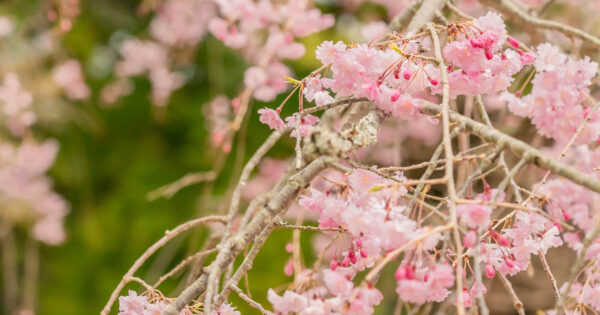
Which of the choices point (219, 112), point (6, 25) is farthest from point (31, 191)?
point (219, 112)

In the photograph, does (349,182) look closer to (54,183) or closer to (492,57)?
(492,57)

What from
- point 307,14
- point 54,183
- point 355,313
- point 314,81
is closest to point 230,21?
point 307,14

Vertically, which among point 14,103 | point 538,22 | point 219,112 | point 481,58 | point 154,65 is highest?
point 154,65

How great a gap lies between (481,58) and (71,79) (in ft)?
9.68

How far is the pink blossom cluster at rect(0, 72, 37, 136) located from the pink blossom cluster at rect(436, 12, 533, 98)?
2692mm

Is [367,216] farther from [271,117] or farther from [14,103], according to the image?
[14,103]

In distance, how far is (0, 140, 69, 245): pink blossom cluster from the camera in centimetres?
322

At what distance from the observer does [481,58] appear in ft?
3.14

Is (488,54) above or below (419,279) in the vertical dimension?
above

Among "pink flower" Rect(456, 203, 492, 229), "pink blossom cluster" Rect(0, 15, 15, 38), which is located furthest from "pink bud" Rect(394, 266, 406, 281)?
"pink blossom cluster" Rect(0, 15, 15, 38)

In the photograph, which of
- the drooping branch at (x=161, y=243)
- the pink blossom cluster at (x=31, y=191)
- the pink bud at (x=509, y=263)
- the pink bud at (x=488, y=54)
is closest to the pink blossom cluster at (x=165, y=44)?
the pink blossom cluster at (x=31, y=191)

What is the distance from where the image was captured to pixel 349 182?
0.93 meters

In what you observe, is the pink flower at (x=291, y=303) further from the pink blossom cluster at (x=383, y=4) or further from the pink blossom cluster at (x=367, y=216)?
the pink blossom cluster at (x=383, y=4)

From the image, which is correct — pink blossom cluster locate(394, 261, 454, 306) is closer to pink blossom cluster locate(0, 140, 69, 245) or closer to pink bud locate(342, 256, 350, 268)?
pink bud locate(342, 256, 350, 268)
